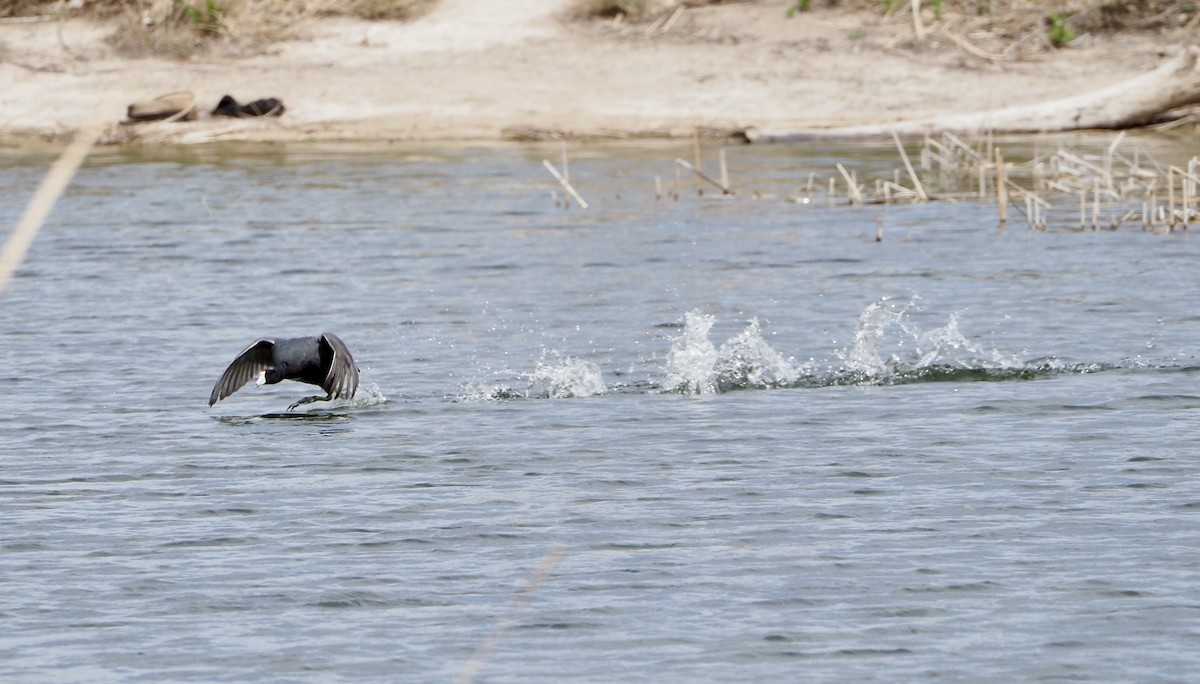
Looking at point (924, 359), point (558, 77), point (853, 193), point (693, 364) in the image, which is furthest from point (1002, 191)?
point (558, 77)

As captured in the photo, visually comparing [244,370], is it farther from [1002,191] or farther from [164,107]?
[164,107]

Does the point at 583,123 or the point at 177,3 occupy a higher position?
the point at 177,3

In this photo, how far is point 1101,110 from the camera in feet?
74.8

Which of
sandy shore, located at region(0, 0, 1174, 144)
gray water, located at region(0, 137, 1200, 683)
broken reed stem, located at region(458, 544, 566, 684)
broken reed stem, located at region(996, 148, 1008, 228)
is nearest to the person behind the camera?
broken reed stem, located at region(458, 544, 566, 684)

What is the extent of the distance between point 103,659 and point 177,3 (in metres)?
24.1

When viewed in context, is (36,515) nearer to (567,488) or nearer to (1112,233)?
(567,488)

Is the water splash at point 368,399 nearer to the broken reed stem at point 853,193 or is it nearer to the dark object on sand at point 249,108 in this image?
the broken reed stem at point 853,193

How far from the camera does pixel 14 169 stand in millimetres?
23312

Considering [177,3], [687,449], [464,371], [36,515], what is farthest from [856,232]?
[177,3]

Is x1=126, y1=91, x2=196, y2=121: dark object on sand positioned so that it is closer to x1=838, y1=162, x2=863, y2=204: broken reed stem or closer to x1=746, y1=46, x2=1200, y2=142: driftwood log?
x1=746, y1=46, x2=1200, y2=142: driftwood log

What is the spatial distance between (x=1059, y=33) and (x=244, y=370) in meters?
19.8

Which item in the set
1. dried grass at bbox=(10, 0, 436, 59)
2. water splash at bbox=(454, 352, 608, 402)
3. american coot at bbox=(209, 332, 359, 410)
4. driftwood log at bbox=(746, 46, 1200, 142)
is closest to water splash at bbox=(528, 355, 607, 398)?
water splash at bbox=(454, 352, 608, 402)

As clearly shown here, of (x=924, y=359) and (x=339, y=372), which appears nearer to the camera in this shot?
(x=339, y=372)

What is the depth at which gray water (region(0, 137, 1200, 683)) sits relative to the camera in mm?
6016
